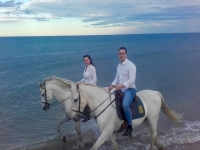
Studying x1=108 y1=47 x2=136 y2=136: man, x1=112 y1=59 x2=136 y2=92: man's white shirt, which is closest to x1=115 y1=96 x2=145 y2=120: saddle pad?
x1=108 y1=47 x2=136 y2=136: man

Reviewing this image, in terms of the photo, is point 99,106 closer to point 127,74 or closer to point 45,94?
point 127,74

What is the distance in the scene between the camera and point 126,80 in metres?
7.05

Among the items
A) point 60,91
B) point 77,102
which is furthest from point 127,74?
point 60,91

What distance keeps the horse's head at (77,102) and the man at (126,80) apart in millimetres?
1040

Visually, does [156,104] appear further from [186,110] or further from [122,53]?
[186,110]

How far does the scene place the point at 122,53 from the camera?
272 inches

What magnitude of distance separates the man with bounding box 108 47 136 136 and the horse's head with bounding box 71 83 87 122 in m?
1.04

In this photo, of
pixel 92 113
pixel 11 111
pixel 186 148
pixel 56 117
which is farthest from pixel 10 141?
pixel 186 148

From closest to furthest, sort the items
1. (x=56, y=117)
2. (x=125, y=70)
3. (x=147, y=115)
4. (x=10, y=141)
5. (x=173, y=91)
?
(x=125, y=70) → (x=147, y=115) → (x=10, y=141) → (x=56, y=117) → (x=173, y=91)

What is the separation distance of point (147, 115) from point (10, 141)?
595 cm

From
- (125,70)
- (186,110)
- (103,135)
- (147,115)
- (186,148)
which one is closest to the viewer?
(103,135)

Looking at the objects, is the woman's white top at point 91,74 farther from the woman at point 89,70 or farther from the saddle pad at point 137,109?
the saddle pad at point 137,109

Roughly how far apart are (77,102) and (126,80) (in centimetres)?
162

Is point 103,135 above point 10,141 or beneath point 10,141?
above
